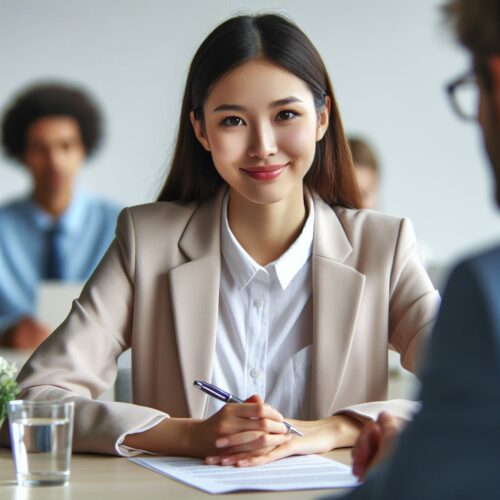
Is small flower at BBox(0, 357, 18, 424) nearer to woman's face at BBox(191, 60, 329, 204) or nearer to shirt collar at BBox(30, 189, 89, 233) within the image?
woman's face at BBox(191, 60, 329, 204)

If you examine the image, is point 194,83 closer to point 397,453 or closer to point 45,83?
point 397,453

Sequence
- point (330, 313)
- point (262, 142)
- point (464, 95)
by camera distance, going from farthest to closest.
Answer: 1. point (330, 313)
2. point (262, 142)
3. point (464, 95)

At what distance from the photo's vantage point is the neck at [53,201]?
242 inches

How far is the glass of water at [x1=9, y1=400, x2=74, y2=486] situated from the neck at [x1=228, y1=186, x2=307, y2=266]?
2.71ft

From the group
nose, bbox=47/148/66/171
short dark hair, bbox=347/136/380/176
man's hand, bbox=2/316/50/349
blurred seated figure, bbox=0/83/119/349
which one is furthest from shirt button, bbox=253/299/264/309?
nose, bbox=47/148/66/171

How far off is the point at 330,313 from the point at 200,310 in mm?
272

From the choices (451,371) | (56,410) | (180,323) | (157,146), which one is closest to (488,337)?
(451,371)

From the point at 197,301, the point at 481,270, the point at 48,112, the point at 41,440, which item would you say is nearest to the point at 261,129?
the point at 197,301

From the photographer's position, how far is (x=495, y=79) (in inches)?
31.0

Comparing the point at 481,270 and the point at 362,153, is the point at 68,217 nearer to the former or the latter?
the point at 362,153

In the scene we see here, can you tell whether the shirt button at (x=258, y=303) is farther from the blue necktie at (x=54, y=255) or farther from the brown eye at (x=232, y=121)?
the blue necktie at (x=54, y=255)

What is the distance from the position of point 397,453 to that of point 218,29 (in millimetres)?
1485

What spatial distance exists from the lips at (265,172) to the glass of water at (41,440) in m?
0.73

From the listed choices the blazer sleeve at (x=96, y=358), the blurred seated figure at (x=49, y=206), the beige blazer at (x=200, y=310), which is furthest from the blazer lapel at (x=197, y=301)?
the blurred seated figure at (x=49, y=206)
